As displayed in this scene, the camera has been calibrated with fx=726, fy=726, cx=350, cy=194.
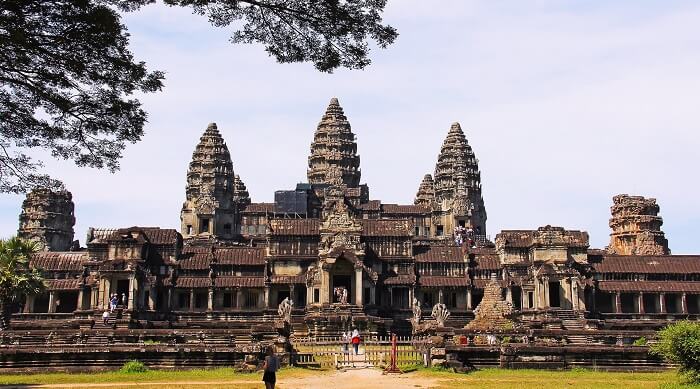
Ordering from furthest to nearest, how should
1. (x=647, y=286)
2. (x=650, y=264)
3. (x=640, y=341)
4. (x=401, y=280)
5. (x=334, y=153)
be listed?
(x=334, y=153) → (x=650, y=264) → (x=647, y=286) → (x=401, y=280) → (x=640, y=341)

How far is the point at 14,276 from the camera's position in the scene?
4878 cm

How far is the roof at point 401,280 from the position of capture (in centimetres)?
6319

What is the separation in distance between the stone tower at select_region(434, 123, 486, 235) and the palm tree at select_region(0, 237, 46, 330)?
59.7m

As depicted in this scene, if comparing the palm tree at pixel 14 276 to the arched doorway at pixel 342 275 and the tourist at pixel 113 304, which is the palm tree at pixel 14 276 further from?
the arched doorway at pixel 342 275

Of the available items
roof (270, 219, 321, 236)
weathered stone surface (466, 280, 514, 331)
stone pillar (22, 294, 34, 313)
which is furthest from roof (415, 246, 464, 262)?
stone pillar (22, 294, 34, 313)

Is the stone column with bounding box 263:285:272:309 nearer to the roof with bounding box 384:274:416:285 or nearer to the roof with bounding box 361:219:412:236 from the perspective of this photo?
the roof with bounding box 384:274:416:285

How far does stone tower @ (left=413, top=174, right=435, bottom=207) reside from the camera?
385ft

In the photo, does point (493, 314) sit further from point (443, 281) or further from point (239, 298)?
point (239, 298)

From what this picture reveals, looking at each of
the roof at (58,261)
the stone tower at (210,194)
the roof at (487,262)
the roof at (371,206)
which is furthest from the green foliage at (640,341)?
the stone tower at (210,194)

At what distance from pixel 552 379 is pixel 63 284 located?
5187 centimetres

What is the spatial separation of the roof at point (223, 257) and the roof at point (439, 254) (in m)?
14.4

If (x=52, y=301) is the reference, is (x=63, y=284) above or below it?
above

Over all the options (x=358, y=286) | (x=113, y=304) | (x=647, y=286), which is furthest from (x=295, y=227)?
(x=647, y=286)

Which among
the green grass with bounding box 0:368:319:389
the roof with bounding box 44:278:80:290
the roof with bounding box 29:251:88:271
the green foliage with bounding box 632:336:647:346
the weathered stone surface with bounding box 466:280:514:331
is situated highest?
the roof with bounding box 29:251:88:271
